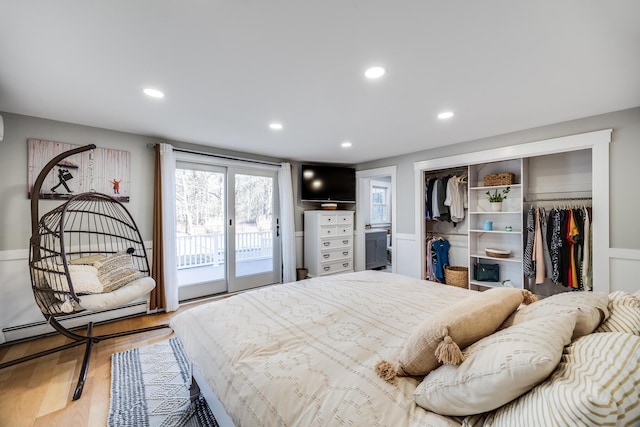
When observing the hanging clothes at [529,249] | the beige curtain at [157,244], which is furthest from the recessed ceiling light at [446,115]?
the beige curtain at [157,244]

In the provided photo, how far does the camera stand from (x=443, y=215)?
4156 mm

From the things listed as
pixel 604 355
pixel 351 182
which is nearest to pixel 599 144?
pixel 604 355

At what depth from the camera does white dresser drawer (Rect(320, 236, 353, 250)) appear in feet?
15.4

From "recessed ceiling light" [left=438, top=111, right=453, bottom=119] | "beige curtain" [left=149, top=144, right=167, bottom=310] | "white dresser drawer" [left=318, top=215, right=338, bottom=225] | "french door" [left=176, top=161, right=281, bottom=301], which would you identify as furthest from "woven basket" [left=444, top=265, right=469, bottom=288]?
"beige curtain" [left=149, top=144, right=167, bottom=310]

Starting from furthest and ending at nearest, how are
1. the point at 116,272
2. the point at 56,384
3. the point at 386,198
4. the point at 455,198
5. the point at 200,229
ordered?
1. the point at 386,198
2. the point at 455,198
3. the point at 200,229
4. the point at 116,272
5. the point at 56,384

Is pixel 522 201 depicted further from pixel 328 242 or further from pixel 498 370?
pixel 498 370

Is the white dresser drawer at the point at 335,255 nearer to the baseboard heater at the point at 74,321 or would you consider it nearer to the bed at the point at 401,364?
the baseboard heater at the point at 74,321

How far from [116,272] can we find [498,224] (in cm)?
473

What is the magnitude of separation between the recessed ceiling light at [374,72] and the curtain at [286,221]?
9.47ft

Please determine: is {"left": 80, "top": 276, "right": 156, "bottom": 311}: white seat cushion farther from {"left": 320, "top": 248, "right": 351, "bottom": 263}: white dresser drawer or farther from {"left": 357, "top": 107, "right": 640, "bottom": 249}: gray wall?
{"left": 357, "top": 107, "right": 640, "bottom": 249}: gray wall

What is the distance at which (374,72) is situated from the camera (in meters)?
1.87

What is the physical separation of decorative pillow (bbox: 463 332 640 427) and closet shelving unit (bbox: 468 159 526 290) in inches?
125

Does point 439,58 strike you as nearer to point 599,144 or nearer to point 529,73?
point 529,73

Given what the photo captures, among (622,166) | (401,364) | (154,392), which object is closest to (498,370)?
(401,364)
